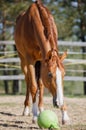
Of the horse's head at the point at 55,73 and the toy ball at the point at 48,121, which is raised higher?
the horse's head at the point at 55,73

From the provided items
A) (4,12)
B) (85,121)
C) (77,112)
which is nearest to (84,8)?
(4,12)

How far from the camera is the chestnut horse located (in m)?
4.93

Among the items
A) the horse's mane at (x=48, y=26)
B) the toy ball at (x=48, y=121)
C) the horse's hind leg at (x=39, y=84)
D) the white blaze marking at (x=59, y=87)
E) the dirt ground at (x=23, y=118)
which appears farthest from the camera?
the horse's hind leg at (x=39, y=84)

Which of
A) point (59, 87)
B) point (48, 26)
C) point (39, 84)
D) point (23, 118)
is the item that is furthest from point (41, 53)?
point (23, 118)

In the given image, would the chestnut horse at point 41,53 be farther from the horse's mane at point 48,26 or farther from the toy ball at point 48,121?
the toy ball at point 48,121

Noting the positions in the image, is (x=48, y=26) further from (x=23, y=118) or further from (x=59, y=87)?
(x=23, y=118)

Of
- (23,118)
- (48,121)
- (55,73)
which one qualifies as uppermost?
(55,73)

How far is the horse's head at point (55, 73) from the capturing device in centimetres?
482

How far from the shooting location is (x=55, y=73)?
491 cm

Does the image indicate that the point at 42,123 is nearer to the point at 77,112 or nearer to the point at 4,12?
the point at 77,112

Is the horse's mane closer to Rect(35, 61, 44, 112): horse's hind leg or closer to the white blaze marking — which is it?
the white blaze marking

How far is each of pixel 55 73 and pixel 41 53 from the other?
2.72 feet

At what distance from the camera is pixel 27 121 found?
6.05 meters

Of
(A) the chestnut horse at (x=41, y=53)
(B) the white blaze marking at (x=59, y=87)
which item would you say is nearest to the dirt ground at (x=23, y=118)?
(A) the chestnut horse at (x=41, y=53)
